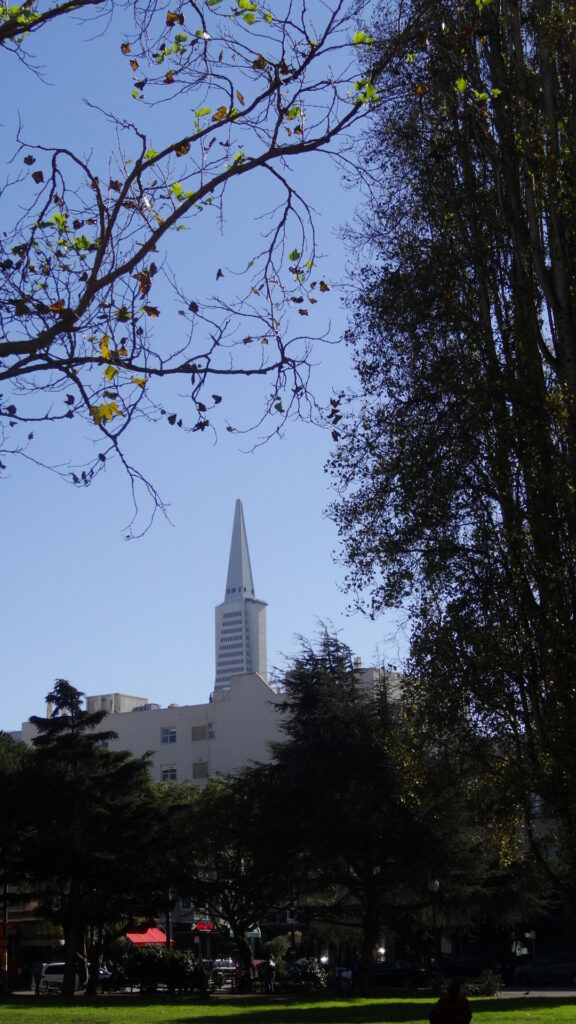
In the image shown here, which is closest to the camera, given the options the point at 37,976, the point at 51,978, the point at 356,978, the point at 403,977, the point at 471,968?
the point at 356,978

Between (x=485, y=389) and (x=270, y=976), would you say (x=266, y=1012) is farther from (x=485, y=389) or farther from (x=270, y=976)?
(x=485, y=389)

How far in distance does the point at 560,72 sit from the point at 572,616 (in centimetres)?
759

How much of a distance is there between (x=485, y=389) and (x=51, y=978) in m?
42.4

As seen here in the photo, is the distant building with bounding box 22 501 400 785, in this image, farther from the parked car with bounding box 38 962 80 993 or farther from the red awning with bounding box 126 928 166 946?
the parked car with bounding box 38 962 80 993

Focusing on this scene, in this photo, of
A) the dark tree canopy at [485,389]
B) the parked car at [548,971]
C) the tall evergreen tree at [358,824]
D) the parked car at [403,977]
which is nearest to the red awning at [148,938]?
the parked car at [403,977]

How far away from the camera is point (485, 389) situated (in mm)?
15312

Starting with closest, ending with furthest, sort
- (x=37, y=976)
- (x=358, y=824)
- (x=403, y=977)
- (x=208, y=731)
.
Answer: (x=358, y=824), (x=403, y=977), (x=37, y=976), (x=208, y=731)

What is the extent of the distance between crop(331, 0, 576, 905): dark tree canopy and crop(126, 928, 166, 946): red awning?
164 feet

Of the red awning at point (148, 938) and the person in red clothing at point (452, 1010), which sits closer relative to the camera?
the person in red clothing at point (452, 1010)

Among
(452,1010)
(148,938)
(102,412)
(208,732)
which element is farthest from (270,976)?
(102,412)

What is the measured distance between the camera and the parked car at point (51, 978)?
48.2 metres

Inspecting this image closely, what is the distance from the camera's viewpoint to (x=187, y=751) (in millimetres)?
75250

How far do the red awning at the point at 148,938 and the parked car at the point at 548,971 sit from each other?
2058 centimetres

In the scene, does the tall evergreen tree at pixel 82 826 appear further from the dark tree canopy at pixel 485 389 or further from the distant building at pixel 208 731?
the distant building at pixel 208 731
